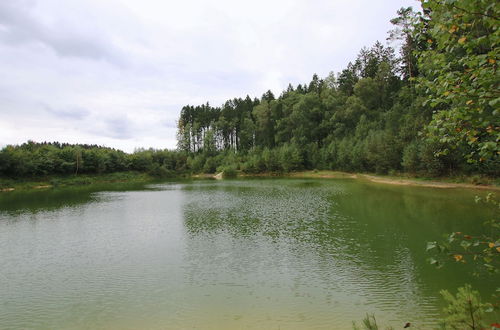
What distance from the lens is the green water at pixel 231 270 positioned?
10.1 m

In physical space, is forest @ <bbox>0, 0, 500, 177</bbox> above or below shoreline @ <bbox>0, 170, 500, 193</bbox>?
above

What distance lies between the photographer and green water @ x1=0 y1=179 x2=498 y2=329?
10.1 m

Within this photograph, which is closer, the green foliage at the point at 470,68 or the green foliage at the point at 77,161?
the green foliage at the point at 470,68

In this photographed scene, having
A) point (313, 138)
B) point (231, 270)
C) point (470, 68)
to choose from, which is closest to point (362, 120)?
point (313, 138)

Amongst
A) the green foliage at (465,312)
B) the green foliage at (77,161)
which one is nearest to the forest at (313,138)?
the green foliage at (77,161)

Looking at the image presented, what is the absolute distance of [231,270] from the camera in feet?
46.9

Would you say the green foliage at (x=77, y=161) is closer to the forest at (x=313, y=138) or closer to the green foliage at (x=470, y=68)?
the forest at (x=313, y=138)

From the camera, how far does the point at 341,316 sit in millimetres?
9711

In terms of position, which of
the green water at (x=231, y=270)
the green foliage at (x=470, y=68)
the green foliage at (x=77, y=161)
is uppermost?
the green foliage at (x=77, y=161)

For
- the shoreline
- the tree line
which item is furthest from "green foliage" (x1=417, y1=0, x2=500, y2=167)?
the shoreline

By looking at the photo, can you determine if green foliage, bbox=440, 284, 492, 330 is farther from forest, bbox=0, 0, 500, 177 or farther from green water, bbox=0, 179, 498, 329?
forest, bbox=0, 0, 500, 177

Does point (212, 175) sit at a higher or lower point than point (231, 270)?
higher

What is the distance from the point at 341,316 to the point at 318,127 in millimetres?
→ 87297

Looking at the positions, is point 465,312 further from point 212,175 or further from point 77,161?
point 212,175
